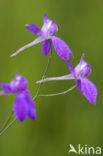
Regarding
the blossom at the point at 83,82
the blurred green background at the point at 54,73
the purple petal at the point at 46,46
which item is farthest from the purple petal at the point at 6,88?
the blurred green background at the point at 54,73

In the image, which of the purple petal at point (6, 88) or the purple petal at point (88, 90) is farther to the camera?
the purple petal at point (88, 90)

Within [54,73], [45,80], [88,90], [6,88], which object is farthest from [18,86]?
[54,73]

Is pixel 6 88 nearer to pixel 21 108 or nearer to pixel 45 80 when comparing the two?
pixel 21 108

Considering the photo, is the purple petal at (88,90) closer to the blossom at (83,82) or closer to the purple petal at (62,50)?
the blossom at (83,82)

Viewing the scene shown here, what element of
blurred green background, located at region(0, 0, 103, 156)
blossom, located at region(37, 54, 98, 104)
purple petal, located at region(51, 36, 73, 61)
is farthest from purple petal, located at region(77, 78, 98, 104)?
blurred green background, located at region(0, 0, 103, 156)

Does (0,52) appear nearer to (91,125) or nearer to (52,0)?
(52,0)

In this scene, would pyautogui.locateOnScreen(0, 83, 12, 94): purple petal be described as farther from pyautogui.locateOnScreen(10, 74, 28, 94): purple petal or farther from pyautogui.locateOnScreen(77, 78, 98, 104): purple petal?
pyautogui.locateOnScreen(77, 78, 98, 104): purple petal

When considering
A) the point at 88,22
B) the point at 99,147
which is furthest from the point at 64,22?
the point at 99,147
